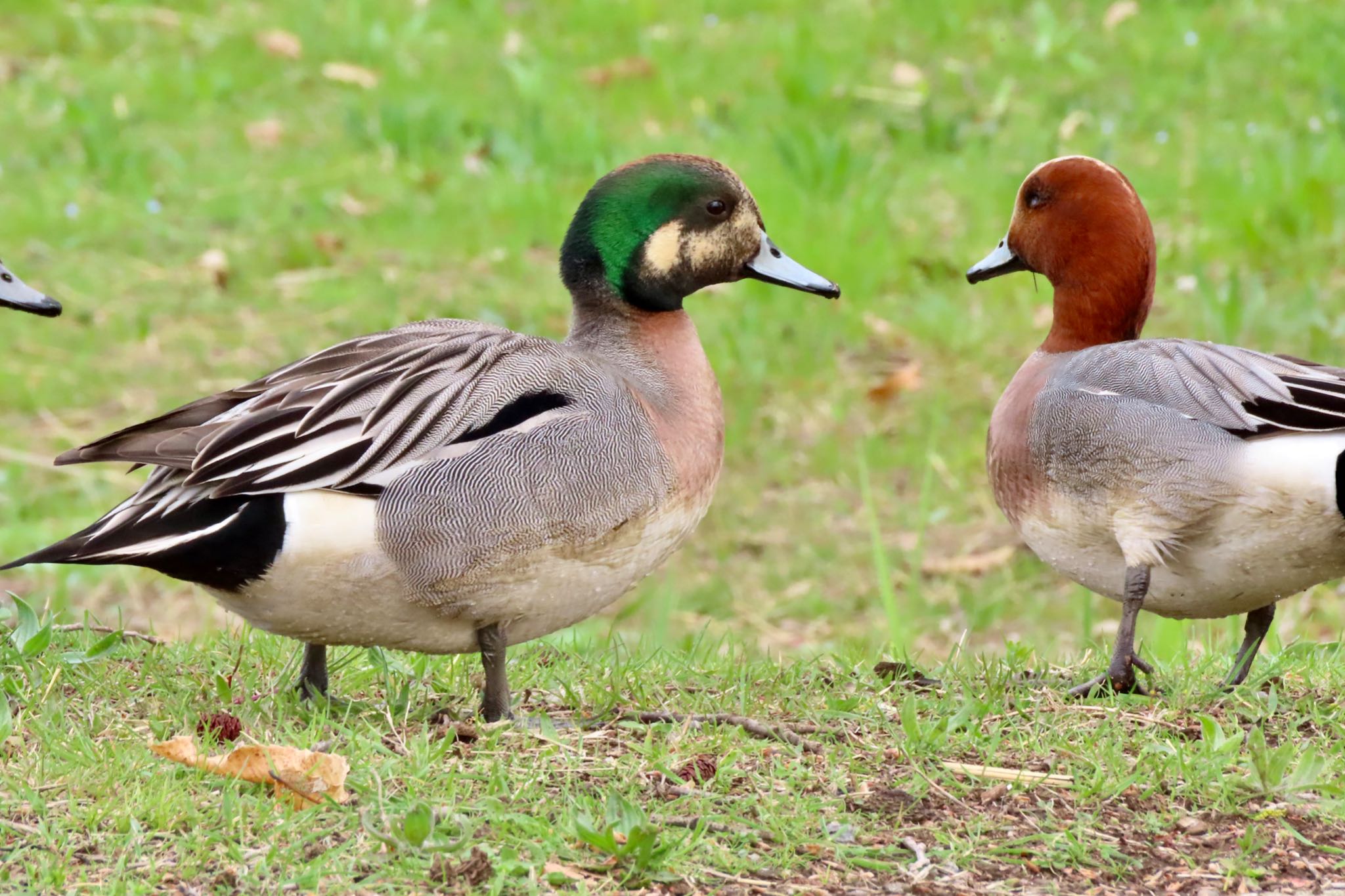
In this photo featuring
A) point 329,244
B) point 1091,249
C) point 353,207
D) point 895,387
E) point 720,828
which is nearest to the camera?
point 720,828

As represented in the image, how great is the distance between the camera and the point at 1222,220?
21.2 feet

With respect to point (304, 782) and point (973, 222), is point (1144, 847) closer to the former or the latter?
point (304, 782)

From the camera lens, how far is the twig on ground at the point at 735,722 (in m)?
3.01

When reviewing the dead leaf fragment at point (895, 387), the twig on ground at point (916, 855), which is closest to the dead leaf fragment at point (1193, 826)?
the twig on ground at point (916, 855)

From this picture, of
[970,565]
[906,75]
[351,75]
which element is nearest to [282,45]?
[351,75]

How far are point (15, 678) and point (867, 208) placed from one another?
168 inches

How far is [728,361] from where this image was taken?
611 centimetres

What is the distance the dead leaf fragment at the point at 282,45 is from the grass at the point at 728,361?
50mm

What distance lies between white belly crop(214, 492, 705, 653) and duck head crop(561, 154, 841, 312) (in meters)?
0.57

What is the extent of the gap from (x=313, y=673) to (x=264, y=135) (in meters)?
5.08

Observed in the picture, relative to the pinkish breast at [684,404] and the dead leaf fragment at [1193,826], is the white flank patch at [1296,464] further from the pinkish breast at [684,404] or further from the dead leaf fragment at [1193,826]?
the pinkish breast at [684,404]

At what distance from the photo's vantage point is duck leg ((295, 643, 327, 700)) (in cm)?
320

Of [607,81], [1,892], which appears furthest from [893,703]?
[607,81]

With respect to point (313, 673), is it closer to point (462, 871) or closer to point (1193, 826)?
point (462, 871)
